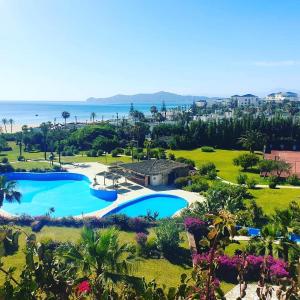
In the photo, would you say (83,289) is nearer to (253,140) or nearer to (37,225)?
(37,225)

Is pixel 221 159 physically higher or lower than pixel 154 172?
lower

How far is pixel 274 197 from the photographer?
3628 centimetres

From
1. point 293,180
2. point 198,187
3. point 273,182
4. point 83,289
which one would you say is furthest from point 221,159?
point 83,289

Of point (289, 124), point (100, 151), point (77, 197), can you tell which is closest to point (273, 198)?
point (77, 197)

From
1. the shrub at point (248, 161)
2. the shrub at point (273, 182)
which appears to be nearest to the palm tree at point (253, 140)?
the shrub at point (248, 161)

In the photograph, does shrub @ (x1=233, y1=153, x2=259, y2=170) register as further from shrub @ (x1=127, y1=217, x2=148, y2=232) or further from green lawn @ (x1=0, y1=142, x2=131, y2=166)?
shrub @ (x1=127, y1=217, x2=148, y2=232)

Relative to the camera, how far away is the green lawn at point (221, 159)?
46681 mm

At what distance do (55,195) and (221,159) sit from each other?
27278 millimetres

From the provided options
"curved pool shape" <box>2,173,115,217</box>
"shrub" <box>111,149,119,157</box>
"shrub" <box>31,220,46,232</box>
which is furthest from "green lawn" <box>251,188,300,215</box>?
"shrub" <box>111,149,119,157</box>

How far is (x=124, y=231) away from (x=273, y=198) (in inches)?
626

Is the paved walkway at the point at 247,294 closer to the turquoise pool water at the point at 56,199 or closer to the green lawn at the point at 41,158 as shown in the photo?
the turquoise pool water at the point at 56,199

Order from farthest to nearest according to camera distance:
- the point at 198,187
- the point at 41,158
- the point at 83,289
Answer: the point at 41,158, the point at 198,187, the point at 83,289

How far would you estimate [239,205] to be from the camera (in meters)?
30.9

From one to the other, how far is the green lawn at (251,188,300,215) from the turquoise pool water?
14.3m
